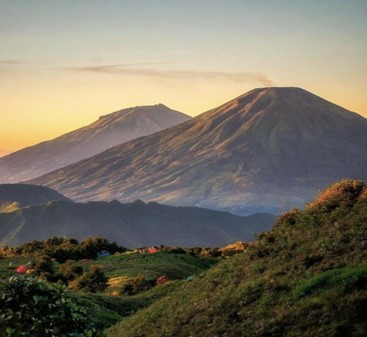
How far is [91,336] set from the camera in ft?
48.5

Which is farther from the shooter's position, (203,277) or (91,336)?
(203,277)

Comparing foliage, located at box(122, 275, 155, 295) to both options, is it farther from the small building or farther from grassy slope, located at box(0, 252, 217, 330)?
the small building

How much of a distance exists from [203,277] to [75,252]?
145 feet

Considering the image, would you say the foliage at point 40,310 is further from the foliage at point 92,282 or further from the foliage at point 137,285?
the foliage at point 92,282

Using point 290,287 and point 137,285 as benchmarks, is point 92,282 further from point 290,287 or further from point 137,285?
point 290,287

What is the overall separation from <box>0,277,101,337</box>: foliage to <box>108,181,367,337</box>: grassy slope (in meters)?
8.55

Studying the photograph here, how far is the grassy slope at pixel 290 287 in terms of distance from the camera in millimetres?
21883

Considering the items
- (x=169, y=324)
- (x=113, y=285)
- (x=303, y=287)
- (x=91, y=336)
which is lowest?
(x=113, y=285)

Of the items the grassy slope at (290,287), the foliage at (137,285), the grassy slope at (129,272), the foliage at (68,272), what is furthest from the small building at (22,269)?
the grassy slope at (290,287)

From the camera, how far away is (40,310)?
611 inches

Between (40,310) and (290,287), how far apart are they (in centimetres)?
1219

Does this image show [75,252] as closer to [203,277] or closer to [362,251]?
[203,277]

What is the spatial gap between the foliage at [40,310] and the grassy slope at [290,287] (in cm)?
855

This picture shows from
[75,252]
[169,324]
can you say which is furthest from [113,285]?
[169,324]
